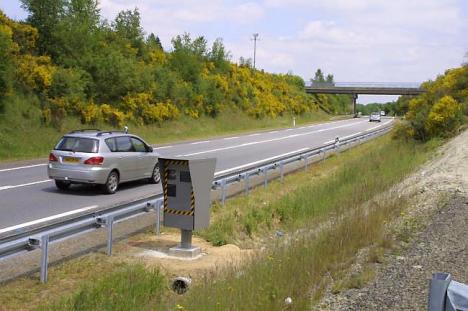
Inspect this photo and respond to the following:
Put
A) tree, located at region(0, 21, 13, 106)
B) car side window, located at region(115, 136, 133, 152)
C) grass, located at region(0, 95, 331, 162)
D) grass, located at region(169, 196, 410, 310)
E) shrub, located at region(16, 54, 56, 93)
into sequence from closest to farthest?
grass, located at region(169, 196, 410, 310), car side window, located at region(115, 136, 133, 152), grass, located at region(0, 95, 331, 162), tree, located at region(0, 21, 13, 106), shrub, located at region(16, 54, 56, 93)

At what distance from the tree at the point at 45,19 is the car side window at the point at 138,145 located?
61.7 feet

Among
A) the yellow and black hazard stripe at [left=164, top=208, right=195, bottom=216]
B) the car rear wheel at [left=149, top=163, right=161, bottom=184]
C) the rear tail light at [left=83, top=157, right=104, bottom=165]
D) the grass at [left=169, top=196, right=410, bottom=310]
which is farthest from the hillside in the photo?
the grass at [left=169, top=196, right=410, bottom=310]

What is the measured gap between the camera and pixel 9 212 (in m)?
12.1

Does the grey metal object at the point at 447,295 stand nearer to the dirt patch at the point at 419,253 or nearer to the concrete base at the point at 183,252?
the dirt patch at the point at 419,253

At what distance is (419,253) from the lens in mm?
7598

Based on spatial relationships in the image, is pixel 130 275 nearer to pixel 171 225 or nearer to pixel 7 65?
pixel 171 225

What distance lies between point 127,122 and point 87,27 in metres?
6.03

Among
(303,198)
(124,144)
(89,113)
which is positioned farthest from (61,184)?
(89,113)

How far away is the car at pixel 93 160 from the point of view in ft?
47.7

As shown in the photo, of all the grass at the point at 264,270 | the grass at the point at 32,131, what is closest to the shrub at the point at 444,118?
the grass at the point at 264,270

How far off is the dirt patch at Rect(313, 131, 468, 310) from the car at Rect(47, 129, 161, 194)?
277 inches

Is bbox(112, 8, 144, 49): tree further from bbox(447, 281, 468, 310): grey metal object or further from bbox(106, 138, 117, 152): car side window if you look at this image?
bbox(447, 281, 468, 310): grey metal object

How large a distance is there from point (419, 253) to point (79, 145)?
381 inches

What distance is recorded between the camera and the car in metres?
14.5
